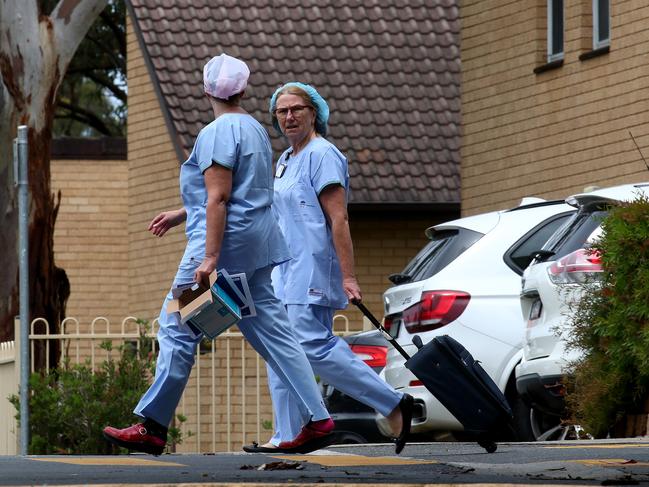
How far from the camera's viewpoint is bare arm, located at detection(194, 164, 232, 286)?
9312 mm

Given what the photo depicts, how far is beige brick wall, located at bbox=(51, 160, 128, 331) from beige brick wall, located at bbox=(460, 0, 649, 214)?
9482mm

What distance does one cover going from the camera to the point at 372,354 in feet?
46.3

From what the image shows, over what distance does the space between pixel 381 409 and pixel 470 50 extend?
1235cm

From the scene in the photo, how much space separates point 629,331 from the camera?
11023 mm

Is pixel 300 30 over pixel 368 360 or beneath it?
over

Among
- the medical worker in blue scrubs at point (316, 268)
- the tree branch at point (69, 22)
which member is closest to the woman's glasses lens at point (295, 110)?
the medical worker in blue scrubs at point (316, 268)

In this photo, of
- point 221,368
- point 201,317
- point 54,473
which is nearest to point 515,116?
point 221,368

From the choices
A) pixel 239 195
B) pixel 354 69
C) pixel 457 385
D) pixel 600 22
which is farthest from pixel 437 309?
pixel 354 69

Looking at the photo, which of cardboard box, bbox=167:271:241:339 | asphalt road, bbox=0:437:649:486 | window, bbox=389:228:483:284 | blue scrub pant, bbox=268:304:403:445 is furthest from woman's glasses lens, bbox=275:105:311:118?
window, bbox=389:228:483:284

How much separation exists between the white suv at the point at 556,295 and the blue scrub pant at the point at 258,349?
235 cm

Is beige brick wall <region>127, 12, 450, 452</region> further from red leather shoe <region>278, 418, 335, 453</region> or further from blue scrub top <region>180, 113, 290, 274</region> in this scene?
blue scrub top <region>180, 113, 290, 274</region>

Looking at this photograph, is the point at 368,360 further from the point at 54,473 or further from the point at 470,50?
the point at 470,50

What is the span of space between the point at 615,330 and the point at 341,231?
70.8 inches

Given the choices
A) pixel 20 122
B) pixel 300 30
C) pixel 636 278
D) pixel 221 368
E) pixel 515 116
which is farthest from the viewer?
pixel 300 30
